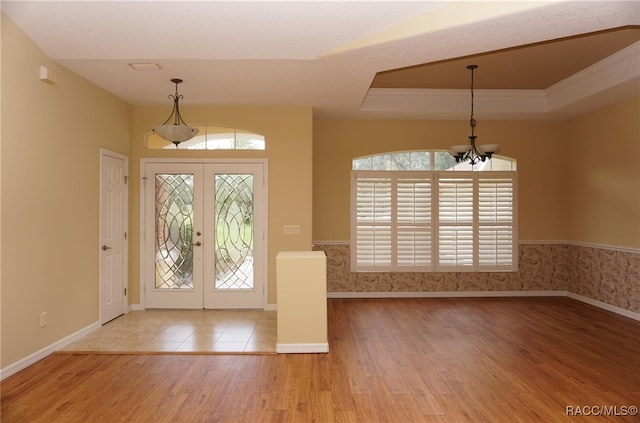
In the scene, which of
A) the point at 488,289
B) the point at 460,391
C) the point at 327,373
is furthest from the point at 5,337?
the point at 488,289

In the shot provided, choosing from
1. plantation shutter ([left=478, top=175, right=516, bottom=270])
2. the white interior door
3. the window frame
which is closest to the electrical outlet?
the window frame

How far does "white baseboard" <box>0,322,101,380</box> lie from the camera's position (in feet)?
11.5

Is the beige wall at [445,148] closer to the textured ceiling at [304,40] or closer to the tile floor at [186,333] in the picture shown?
the textured ceiling at [304,40]

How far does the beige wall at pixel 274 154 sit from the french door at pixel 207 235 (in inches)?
5.0

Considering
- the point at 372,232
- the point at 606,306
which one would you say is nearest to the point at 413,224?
the point at 372,232

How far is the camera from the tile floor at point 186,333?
4.22 m

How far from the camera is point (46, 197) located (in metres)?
4.00

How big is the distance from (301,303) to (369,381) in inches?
39.7

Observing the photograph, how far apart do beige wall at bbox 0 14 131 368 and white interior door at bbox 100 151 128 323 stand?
15cm

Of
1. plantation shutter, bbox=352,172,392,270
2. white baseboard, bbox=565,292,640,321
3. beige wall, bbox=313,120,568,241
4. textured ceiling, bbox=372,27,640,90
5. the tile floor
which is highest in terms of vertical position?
textured ceiling, bbox=372,27,640,90

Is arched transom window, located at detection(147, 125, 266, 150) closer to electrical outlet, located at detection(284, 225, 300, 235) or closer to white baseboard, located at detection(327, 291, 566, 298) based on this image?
electrical outlet, located at detection(284, 225, 300, 235)

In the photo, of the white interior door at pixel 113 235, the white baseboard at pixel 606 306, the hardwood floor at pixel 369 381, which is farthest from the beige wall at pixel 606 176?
the white interior door at pixel 113 235

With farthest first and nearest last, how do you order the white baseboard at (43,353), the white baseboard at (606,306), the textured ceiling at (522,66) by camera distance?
the white baseboard at (606,306), the textured ceiling at (522,66), the white baseboard at (43,353)

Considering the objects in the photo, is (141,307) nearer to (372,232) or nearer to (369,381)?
(372,232)
